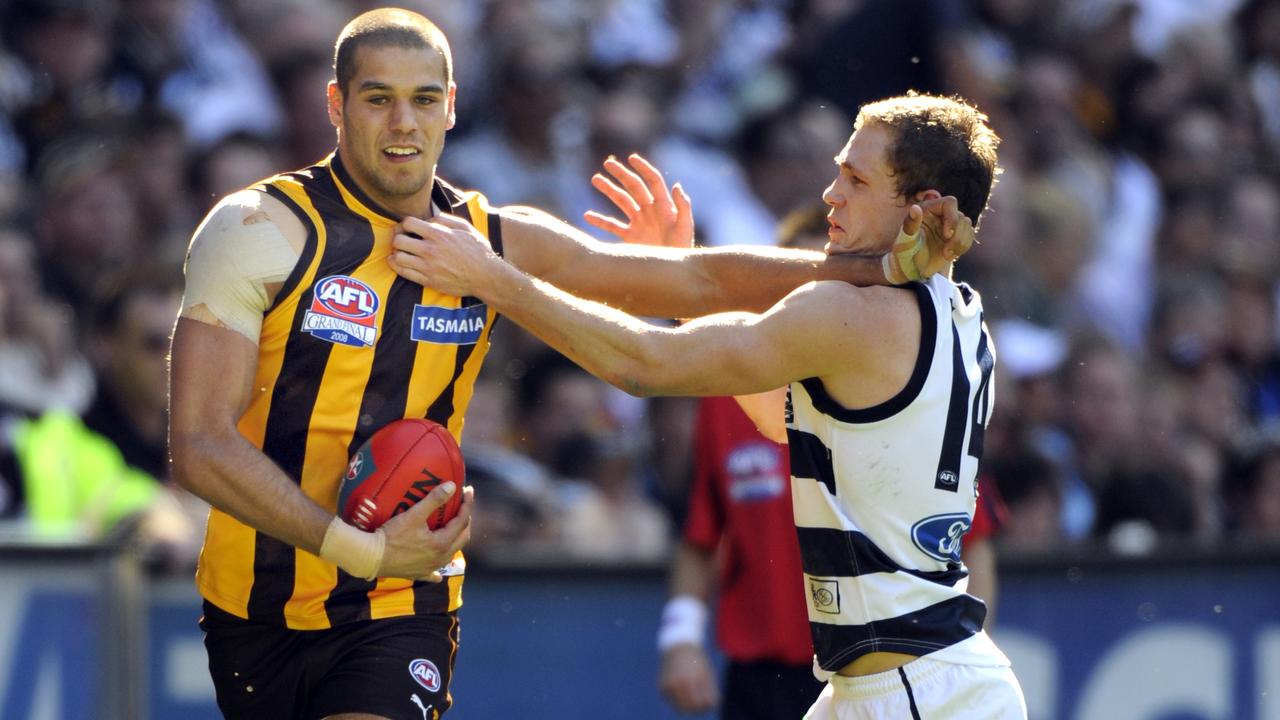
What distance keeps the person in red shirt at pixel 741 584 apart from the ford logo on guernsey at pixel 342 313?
2237 millimetres

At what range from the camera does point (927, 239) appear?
4.78 m

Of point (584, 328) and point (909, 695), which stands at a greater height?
point (584, 328)

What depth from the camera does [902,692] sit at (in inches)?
183

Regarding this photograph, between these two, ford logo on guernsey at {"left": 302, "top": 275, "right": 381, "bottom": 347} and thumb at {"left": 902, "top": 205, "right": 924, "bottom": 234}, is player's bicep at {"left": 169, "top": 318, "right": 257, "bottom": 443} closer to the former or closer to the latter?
ford logo on guernsey at {"left": 302, "top": 275, "right": 381, "bottom": 347}

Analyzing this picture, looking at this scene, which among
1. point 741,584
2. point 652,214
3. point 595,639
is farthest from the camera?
point 595,639

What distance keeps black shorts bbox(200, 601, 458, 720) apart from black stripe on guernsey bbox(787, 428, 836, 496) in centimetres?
118

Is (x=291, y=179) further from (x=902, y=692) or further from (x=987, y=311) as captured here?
(x=987, y=311)

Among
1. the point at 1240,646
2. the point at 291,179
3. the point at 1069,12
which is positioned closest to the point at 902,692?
the point at 291,179

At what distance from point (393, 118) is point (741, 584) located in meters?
2.62

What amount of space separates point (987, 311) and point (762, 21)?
239cm

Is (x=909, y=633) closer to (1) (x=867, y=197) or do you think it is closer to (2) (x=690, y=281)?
(1) (x=867, y=197)

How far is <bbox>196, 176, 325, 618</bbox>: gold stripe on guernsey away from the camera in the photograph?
4.90 metres

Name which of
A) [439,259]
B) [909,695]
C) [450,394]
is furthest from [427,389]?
[909,695]

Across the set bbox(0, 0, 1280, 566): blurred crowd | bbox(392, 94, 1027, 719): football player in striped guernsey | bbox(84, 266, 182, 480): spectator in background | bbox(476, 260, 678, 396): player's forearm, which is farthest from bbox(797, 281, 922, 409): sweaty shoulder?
bbox(84, 266, 182, 480): spectator in background
